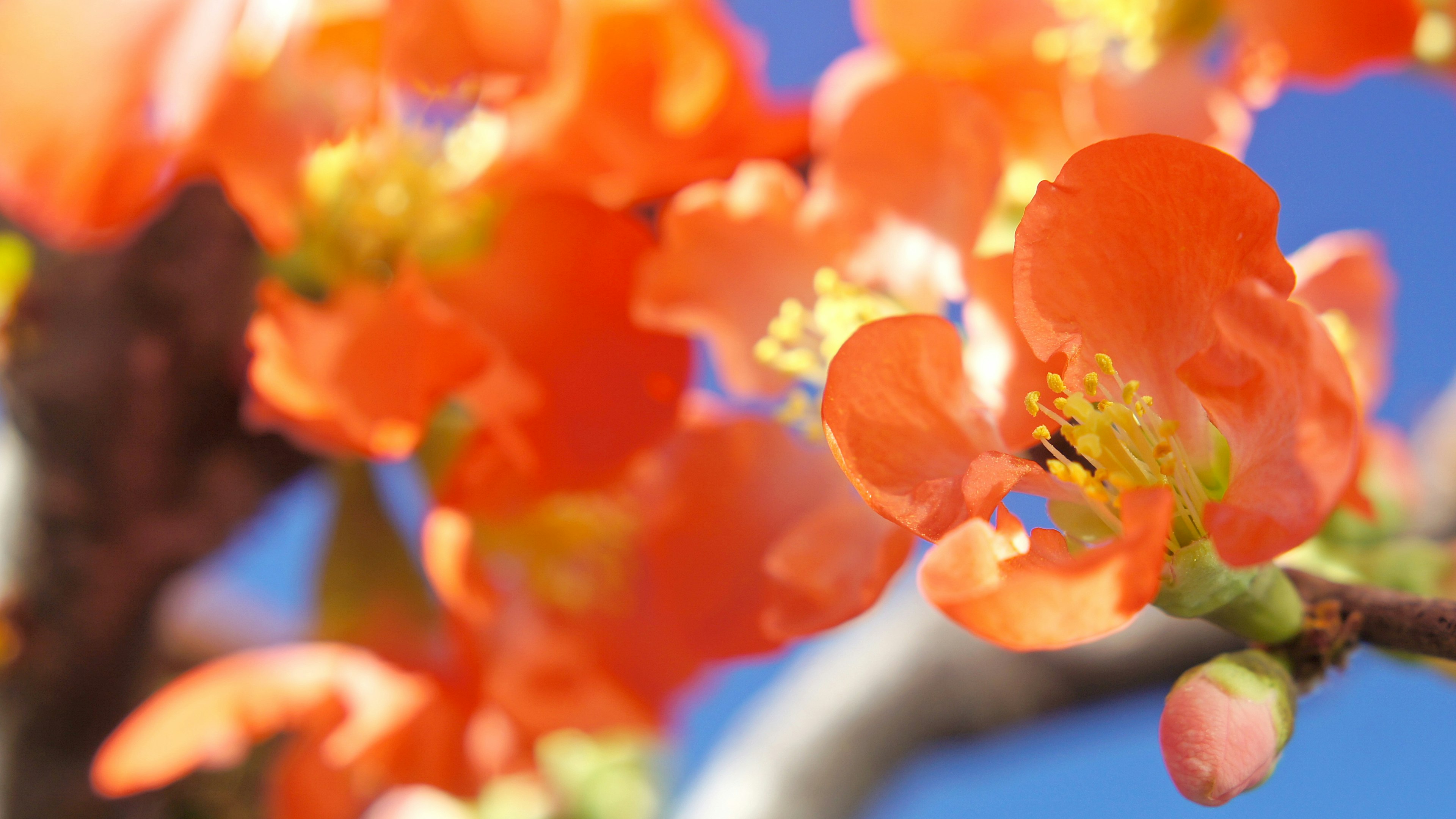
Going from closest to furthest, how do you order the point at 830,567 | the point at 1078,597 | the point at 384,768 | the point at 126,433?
the point at 1078,597 < the point at 830,567 < the point at 384,768 < the point at 126,433

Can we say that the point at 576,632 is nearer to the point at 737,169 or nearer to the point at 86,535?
the point at 737,169

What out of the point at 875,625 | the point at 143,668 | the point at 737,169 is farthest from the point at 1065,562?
the point at 875,625

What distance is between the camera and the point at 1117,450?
198mm

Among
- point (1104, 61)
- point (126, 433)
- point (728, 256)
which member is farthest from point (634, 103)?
point (126, 433)

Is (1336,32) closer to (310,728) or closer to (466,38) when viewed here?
(466,38)

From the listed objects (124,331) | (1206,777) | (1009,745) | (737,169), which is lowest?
(1009,745)

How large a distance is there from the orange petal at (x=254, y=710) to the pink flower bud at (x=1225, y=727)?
0.25 metres

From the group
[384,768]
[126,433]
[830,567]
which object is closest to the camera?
[830,567]

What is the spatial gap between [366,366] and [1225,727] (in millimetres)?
221

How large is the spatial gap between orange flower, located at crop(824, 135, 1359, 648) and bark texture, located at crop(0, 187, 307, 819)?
341 mm

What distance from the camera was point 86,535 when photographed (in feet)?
1.59

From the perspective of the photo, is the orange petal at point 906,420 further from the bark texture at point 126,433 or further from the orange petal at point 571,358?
the bark texture at point 126,433

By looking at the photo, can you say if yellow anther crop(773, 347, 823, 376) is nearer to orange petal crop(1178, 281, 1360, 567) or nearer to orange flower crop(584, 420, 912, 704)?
orange flower crop(584, 420, 912, 704)

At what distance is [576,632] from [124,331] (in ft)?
0.78
